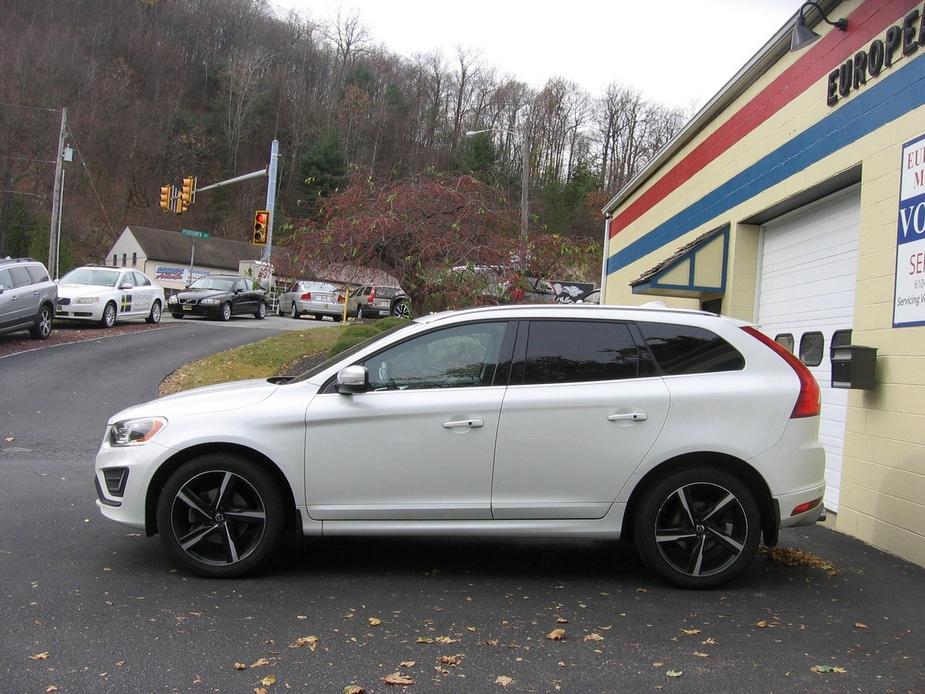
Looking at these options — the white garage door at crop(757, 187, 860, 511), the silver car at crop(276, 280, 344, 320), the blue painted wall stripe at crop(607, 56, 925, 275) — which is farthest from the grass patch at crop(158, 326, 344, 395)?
the silver car at crop(276, 280, 344, 320)

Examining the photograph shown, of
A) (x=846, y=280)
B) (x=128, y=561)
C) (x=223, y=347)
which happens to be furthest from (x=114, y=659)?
(x=223, y=347)

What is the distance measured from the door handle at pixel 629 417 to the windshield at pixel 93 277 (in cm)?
1951

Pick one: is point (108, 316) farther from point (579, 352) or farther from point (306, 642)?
point (306, 642)

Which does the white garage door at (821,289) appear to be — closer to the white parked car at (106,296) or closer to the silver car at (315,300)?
the white parked car at (106,296)

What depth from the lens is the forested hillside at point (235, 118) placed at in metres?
49.9

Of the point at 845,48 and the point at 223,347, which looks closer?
the point at 845,48

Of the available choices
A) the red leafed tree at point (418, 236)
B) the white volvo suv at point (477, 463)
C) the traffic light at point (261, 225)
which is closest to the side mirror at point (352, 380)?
the white volvo suv at point (477, 463)

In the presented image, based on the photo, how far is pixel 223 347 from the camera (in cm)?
1878

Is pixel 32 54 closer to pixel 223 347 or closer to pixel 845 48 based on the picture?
pixel 223 347

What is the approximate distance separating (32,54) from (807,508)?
193 feet

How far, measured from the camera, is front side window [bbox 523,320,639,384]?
5012 millimetres

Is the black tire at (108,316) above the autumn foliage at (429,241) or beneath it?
beneath

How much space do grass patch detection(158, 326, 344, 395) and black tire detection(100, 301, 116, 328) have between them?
4.63 m

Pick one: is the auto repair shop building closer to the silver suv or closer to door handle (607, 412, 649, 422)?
door handle (607, 412, 649, 422)
